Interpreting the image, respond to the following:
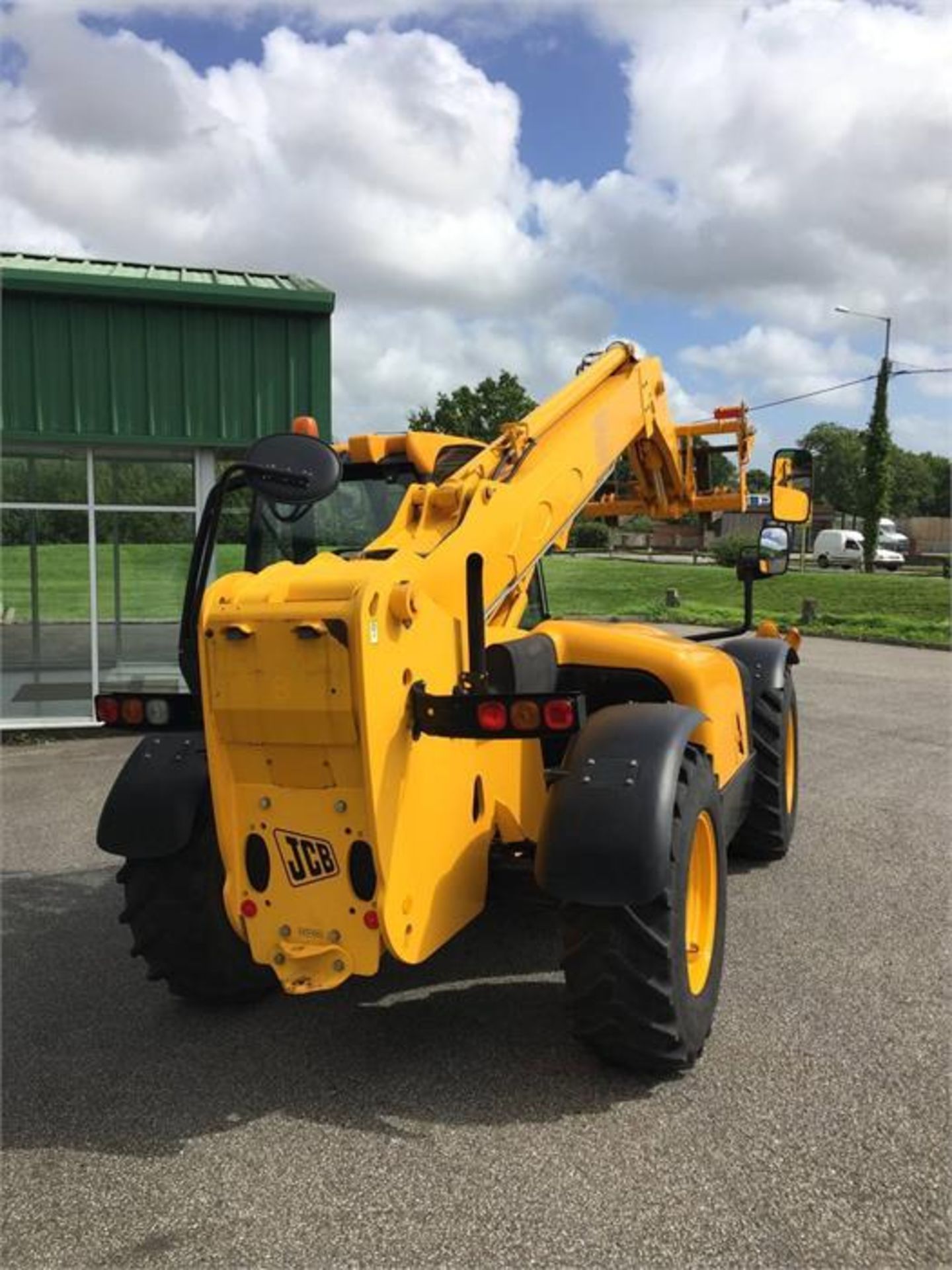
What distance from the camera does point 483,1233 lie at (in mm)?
2648

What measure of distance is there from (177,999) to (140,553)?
8556 mm

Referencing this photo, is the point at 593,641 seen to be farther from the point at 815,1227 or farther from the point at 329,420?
the point at 329,420

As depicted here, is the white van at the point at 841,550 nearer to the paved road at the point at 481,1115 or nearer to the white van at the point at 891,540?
the white van at the point at 891,540

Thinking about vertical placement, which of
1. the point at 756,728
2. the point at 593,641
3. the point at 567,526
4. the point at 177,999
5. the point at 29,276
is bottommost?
the point at 177,999

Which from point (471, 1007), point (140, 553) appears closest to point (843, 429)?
point (140, 553)

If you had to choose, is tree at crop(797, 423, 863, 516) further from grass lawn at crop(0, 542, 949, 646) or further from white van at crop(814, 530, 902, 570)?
grass lawn at crop(0, 542, 949, 646)

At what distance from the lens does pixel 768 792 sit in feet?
18.7

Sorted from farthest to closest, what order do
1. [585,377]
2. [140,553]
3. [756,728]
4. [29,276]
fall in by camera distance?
[140,553] < [29,276] < [756,728] < [585,377]

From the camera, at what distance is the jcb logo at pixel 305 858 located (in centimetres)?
316

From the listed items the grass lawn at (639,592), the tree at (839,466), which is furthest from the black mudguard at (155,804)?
the tree at (839,466)

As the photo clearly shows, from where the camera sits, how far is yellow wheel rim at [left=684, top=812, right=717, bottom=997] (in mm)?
3766

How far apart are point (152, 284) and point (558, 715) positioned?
26.2 feet

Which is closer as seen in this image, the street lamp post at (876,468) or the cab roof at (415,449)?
the cab roof at (415,449)

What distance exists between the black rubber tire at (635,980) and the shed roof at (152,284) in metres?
7.85
